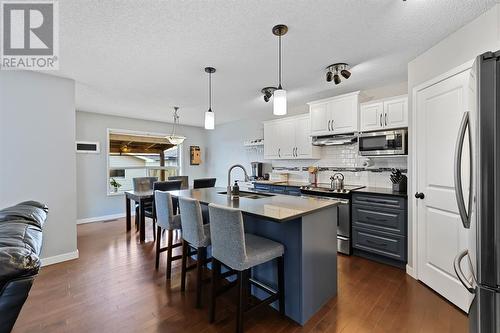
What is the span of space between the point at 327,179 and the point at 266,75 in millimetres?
2238

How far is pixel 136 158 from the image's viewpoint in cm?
595

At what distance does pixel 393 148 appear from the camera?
9.96 ft

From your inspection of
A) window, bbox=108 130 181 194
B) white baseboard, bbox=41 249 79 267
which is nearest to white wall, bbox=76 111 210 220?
window, bbox=108 130 181 194

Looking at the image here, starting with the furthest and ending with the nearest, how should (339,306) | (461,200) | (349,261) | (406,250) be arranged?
(349,261)
(406,250)
(339,306)
(461,200)

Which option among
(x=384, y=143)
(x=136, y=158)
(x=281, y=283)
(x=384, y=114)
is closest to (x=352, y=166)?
(x=384, y=143)

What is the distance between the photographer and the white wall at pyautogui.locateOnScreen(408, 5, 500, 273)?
176 cm

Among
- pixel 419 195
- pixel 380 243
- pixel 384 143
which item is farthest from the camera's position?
pixel 384 143

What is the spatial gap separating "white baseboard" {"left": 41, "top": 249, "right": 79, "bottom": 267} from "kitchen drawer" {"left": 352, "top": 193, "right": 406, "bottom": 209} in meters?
3.94

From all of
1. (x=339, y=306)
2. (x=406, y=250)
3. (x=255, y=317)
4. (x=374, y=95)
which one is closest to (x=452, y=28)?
(x=374, y=95)

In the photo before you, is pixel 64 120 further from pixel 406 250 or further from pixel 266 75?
pixel 406 250

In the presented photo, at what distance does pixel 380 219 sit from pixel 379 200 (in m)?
0.24

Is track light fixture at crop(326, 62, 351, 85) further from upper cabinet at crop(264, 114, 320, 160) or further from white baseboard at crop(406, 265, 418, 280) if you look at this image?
white baseboard at crop(406, 265, 418, 280)

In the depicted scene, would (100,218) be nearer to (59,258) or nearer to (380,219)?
(59,258)

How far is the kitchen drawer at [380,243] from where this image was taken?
2.76 m
